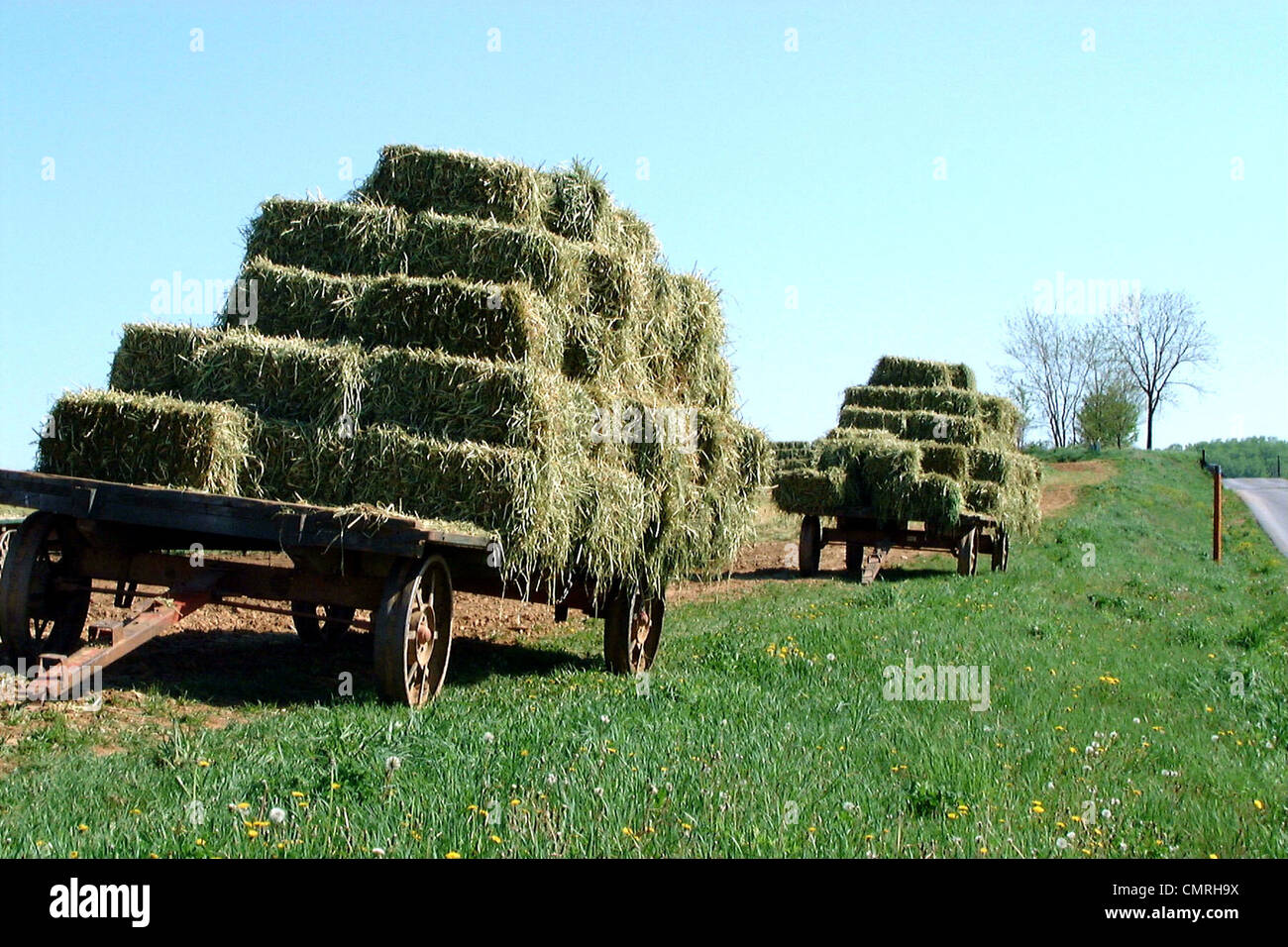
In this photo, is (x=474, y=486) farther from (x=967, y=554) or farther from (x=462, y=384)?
(x=967, y=554)

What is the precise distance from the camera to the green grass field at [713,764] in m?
4.43

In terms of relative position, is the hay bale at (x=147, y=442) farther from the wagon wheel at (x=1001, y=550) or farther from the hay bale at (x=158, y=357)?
the wagon wheel at (x=1001, y=550)

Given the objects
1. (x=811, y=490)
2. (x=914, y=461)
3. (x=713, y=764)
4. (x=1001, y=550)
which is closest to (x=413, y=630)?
(x=713, y=764)

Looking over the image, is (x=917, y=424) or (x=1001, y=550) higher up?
(x=917, y=424)

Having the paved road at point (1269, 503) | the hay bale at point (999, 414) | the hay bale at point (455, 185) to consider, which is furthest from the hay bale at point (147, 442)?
the paved road at point (1269, 503)

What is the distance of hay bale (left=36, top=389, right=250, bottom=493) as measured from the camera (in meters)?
7.26

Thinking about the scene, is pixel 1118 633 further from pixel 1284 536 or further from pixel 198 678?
pixel 1284 536

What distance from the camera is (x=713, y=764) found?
567 centimetres

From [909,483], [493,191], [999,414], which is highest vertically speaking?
[493,191]

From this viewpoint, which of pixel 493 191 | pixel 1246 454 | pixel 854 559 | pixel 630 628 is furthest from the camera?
pixel 1246 454

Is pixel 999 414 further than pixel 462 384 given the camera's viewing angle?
Yes

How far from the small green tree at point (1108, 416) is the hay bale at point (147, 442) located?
69955 millimetres

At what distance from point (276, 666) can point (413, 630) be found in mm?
2367

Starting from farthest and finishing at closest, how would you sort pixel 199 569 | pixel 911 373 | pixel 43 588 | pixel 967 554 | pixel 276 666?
pixel 911 373 < pixel 967 554 < pixel 276 666 < pixel 199 569 < pixel 43 588
